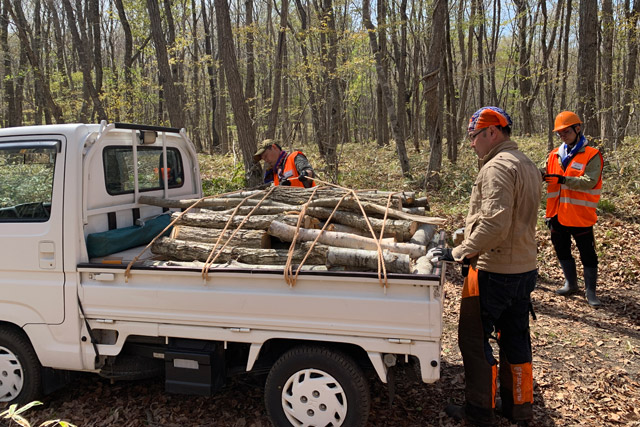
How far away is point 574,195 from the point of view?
5.48 meters

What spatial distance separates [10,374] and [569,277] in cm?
626

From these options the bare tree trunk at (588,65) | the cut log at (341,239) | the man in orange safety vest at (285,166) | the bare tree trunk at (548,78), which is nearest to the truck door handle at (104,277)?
the cut log at (341,239)

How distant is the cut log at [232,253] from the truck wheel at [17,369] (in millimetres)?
1249

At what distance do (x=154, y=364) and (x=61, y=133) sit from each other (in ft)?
6.48

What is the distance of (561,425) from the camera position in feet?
11.4

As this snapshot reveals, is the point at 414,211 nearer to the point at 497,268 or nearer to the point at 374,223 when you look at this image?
the point at 374,223

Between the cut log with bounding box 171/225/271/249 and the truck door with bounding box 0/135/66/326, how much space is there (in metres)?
0.91

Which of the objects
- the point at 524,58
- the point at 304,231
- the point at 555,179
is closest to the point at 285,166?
the point at 304,231

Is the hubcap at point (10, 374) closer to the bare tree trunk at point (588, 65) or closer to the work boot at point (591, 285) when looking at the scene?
the work boot at point (591, 285)

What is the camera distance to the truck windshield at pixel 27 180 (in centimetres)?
355

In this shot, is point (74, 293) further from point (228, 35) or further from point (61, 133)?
point (228, 35)

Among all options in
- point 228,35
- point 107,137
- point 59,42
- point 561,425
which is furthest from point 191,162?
point 59,42

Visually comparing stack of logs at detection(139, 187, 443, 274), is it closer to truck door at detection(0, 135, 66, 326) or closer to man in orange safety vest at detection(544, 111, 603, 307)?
truck door at detection(0, 135, 66, 326)

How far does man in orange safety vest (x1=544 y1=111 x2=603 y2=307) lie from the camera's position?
5.29 m
